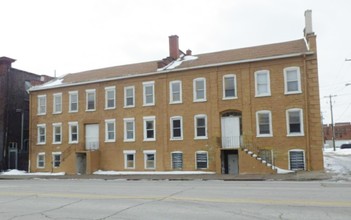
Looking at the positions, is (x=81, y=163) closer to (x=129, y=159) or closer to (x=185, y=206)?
(x=129, y=159)

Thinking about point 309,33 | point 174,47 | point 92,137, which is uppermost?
point 174,47

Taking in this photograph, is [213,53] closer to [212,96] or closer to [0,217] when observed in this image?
[212,96]

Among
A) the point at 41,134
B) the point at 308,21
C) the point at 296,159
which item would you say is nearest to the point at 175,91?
the point at 296,159

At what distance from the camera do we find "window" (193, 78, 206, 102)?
29.2 metres

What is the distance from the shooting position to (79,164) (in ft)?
108

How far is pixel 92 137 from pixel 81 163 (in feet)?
7.71

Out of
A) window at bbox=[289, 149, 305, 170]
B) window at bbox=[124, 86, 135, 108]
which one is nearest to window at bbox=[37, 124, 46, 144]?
window at bbox=[124, 86, 135, 108]

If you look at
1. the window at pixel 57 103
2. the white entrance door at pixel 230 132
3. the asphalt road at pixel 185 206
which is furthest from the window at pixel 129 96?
the asphalt road at pixel 185 206

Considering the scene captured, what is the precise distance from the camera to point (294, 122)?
26422mm

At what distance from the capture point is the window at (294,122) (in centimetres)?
2614

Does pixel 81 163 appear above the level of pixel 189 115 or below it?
below

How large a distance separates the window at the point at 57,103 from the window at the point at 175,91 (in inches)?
439

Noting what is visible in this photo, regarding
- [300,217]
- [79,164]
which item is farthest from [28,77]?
[300,217]

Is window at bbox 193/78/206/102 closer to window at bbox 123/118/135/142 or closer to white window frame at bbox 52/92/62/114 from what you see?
window at bbox 123/118/135/142
